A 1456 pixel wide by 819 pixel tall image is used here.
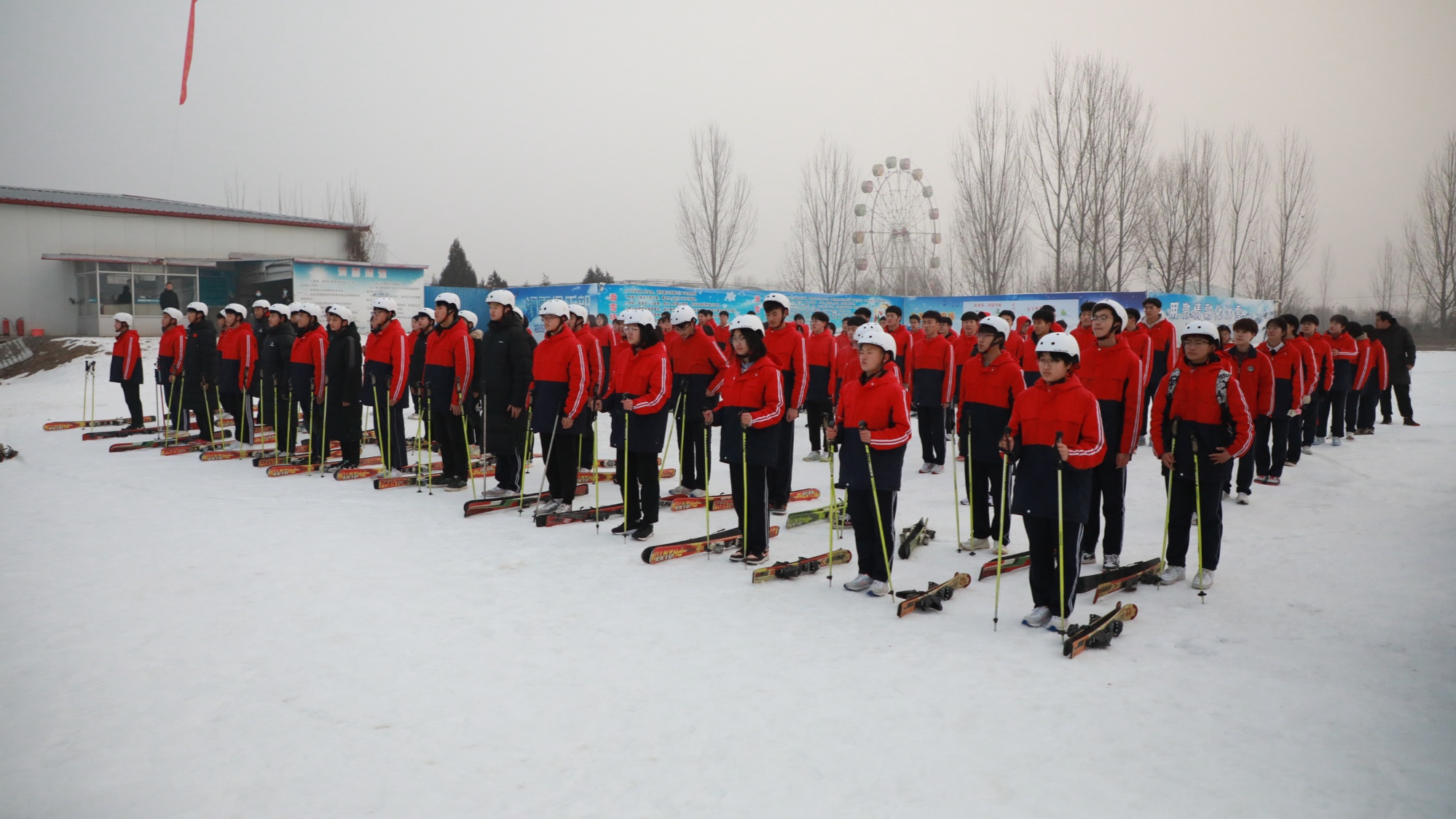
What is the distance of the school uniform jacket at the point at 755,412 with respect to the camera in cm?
687

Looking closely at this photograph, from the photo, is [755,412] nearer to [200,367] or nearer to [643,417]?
[643,417]

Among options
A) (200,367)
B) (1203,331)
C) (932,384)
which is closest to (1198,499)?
(1203,331)

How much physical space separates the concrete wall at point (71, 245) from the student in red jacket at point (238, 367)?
2082 cm

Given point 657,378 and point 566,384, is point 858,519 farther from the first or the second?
point 566,384

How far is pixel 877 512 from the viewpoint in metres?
6.19

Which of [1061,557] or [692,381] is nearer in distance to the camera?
[1061,557]

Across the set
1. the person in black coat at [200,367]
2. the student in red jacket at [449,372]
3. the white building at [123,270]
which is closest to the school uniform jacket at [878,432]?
the student in red jacket at [449,372]

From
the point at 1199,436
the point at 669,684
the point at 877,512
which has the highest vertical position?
the point at 1199,436

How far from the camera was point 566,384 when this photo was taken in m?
8.66

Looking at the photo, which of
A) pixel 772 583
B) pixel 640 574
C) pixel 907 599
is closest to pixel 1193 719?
pixel 907 599

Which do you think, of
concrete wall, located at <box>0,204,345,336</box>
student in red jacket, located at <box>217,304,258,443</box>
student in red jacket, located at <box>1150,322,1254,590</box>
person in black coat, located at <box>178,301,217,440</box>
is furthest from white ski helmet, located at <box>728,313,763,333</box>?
concrete wall, located at <box>0,204,345,336</box>

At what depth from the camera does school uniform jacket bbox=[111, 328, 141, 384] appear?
14047 mm

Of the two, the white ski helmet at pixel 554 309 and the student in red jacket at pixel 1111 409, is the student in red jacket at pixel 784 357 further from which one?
the student in red jacket at pixel 1111 409

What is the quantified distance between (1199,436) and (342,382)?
32.9ft
